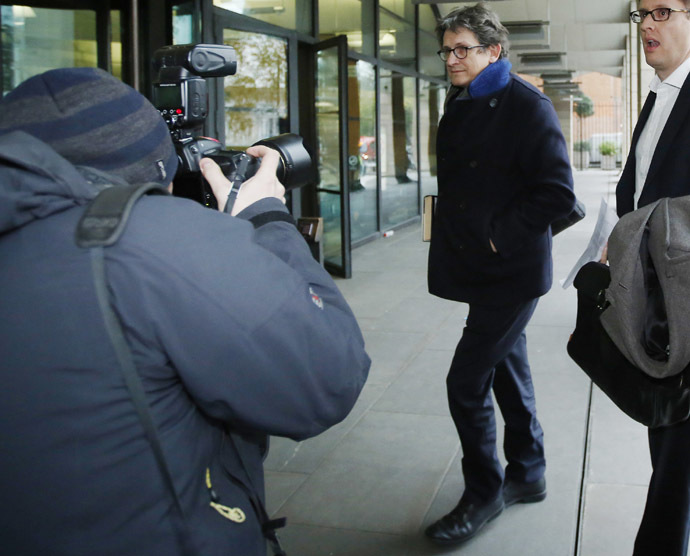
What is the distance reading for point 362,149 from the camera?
35.7 feet

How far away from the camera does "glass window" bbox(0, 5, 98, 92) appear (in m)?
5.48

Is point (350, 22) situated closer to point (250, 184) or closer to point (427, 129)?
point (427, 129)

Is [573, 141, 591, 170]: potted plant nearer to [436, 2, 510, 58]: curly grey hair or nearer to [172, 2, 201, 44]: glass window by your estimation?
[172, 2, 201, 44]: glass window

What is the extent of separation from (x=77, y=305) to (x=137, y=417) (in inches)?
7.1

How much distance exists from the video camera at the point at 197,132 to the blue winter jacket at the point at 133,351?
0.50 m

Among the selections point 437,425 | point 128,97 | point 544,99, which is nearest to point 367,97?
point 437,425

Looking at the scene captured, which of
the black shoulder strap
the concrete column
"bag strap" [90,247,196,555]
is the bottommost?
"bag strap" [90,247,196,555]

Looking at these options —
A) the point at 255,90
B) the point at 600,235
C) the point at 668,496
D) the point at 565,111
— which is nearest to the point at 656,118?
the point at 600,235

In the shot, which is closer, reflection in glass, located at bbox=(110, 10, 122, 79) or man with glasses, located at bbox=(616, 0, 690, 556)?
man with glasses, located at bbox=(616, 0, 690, 556)

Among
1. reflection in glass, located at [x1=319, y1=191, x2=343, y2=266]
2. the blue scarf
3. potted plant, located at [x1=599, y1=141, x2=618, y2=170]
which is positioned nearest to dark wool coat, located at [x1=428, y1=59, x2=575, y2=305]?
the blue scarf

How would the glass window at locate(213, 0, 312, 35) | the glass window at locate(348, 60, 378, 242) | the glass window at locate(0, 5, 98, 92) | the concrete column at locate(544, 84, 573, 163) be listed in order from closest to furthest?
the glass window at locate(0, 5, 98, 92), the glass window at locate(213, 0, 312, 35), the glass window at locate(348, 60, 378, 242), the concrete column at locate(544, 84, 573, 163)

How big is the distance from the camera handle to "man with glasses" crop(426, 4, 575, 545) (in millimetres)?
1366

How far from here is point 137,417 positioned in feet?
3.92

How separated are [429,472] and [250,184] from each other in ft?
7.69
